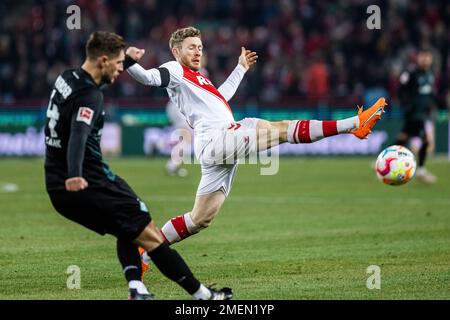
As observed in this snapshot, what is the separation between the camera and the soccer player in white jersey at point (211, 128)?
323 inches

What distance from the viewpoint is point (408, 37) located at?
2719 cm

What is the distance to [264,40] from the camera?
28922mm

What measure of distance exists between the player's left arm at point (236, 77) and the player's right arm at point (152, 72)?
81 centimetres

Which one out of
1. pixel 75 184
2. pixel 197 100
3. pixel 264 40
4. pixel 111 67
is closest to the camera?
pixel 75 184

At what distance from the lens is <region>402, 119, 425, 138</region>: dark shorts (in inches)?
741

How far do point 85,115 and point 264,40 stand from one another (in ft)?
74.4

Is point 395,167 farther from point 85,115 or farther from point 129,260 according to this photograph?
point 85,115

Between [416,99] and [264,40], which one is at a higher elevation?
[264,40]

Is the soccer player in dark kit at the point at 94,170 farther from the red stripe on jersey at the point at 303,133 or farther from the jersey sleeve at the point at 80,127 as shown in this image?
the red stripe on jersey at the point at 303,133

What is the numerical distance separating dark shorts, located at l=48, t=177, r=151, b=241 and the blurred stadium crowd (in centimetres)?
1945

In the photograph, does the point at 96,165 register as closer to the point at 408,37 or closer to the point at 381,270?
the point at 381,270

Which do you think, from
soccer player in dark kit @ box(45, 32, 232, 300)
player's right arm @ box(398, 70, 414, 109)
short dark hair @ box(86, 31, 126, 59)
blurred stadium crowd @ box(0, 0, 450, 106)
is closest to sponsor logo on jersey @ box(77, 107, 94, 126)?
soccer player in dark kit @ box(45, 32, 232, 300)

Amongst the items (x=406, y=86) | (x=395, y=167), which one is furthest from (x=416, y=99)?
(x=395, y=167)
